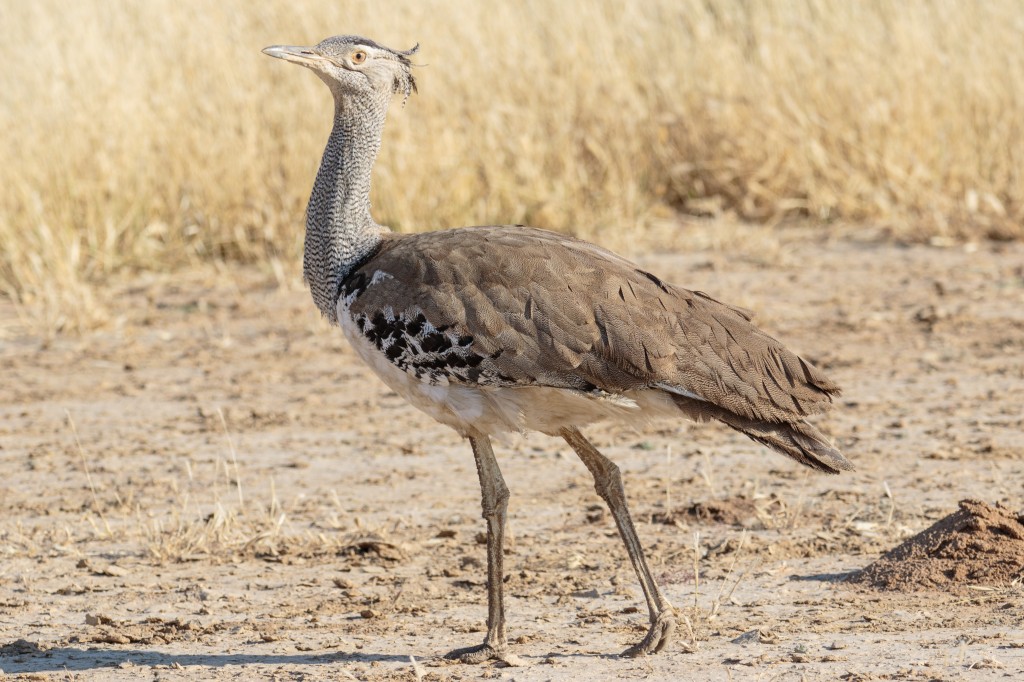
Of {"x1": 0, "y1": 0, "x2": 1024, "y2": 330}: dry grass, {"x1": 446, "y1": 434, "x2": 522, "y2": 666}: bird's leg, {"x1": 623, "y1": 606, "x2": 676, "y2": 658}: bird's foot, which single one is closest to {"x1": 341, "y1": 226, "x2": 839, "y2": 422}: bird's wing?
{"x1": 446, "y1": 434, "x2": 522, "y2": 666}: bird's leg

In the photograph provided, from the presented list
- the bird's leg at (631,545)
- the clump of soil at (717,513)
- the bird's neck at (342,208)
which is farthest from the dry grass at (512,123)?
the bird's leg at (631,545)

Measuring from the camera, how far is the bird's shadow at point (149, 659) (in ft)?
13.5

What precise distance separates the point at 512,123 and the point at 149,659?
5966 mm

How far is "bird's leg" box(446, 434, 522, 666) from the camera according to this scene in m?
4.10

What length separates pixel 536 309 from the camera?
4.00m

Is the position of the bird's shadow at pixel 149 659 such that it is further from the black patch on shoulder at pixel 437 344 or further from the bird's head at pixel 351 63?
the bird's head at pixel 351 63

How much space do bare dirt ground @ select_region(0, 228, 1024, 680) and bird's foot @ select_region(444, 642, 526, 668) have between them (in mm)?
51

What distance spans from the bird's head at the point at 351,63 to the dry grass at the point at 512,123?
4072 millimetres

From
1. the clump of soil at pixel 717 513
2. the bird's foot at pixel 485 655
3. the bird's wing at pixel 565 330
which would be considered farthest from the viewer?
the clump of soil at pixel 717 513

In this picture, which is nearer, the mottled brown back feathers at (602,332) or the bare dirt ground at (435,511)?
the mottled brown back feathers at (602,332)

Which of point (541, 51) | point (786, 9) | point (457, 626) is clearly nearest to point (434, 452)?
point (457, 626)

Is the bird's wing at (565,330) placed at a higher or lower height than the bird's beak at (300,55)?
lower

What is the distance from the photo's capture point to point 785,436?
3957 millimetres

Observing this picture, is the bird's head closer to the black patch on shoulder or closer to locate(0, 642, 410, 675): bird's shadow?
the black patch on shoulder
